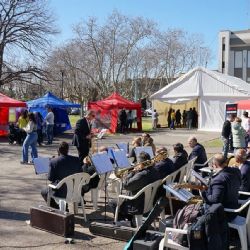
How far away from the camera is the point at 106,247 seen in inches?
237

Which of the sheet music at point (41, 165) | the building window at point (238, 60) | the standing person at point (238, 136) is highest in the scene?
the building window at point (238, 60)

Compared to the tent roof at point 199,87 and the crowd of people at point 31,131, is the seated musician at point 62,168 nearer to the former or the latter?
the crowd of people at point 31,131

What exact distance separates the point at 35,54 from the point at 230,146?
26.5 meters

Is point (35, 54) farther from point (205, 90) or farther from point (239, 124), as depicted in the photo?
point (239, 124)

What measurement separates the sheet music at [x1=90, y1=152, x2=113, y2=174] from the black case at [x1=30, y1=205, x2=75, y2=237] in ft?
3.71

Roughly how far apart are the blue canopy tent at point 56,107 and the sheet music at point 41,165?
54.3 feet

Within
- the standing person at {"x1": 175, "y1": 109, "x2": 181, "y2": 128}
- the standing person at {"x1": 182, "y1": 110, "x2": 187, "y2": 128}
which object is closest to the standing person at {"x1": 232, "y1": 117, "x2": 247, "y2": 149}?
the standing person at {"x1": 175, "y1": 109, "x2": 181, "y2": 128}

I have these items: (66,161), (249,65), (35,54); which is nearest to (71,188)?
(66,161)

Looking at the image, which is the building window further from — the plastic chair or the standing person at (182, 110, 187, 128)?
the plastic chair

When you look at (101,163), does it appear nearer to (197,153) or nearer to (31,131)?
(197,153)

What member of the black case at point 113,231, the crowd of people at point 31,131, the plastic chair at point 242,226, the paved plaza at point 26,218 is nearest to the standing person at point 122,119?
the crowd of people at point 31,131

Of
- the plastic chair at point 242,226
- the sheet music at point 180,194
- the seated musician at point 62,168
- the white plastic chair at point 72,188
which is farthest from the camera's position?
the seated musician at point 62,168

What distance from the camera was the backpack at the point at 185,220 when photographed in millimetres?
5016

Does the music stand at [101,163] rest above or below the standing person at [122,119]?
below
